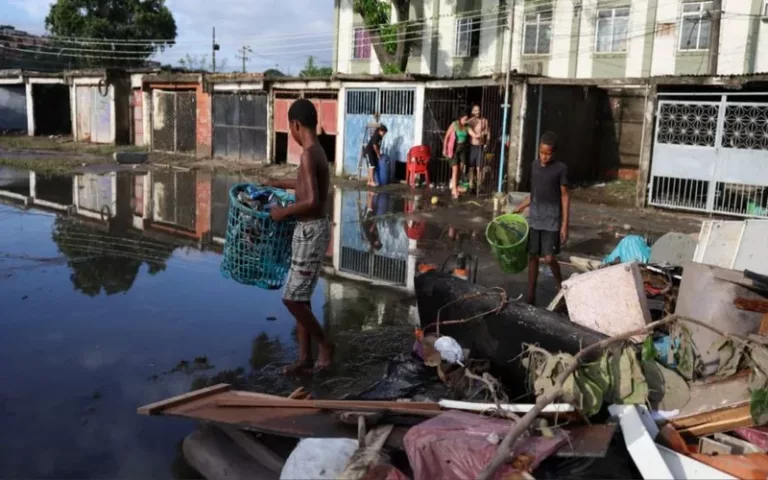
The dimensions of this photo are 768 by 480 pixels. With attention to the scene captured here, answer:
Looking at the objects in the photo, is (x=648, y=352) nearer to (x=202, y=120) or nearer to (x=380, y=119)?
(x=380, y=119)

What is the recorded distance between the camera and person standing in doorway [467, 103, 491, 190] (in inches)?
617

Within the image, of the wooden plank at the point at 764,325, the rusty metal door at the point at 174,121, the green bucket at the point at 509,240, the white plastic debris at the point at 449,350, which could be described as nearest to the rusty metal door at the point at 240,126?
the rusty metal door at the point at 174,121

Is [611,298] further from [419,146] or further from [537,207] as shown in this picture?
[419,146]

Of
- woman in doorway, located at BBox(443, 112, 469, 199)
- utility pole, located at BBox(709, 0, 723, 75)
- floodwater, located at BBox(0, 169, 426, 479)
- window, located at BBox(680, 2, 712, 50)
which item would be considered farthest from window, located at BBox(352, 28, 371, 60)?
floodwater, located at BBox(0, 169, 426, 479)

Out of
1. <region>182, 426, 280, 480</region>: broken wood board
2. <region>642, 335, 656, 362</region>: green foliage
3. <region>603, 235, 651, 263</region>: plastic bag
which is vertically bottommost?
<region>182, 426, 280, 480</region>: broken wood board

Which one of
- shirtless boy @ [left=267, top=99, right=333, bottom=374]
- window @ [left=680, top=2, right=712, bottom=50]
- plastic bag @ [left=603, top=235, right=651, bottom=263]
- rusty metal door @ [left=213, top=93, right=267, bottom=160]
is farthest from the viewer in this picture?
rusty metal door @ [left=213, top=93, right=267, bottom=160]

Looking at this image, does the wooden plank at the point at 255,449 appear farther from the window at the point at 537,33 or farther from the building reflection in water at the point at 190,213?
the window at the point at 537,33

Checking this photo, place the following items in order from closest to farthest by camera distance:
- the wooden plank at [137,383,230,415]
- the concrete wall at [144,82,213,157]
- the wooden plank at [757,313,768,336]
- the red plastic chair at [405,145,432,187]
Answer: the wooden plank at [137,383,230,415], the wooden plank at [757,313,768,336], the red plastic chair at [405,145,432,187], the concrete wall at [144,82,213,157]

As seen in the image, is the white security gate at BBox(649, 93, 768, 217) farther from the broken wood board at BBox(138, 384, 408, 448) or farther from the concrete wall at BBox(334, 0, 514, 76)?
the concrete wall at BBox(334, 0, 514, 76)

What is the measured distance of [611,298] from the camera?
4.79m

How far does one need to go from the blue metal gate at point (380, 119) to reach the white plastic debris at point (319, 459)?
15182 mm

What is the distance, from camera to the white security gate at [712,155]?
12.7 metres

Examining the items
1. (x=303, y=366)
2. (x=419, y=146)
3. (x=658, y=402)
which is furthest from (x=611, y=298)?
(x=419, y=146)

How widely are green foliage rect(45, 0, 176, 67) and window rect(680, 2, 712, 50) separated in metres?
33.6
